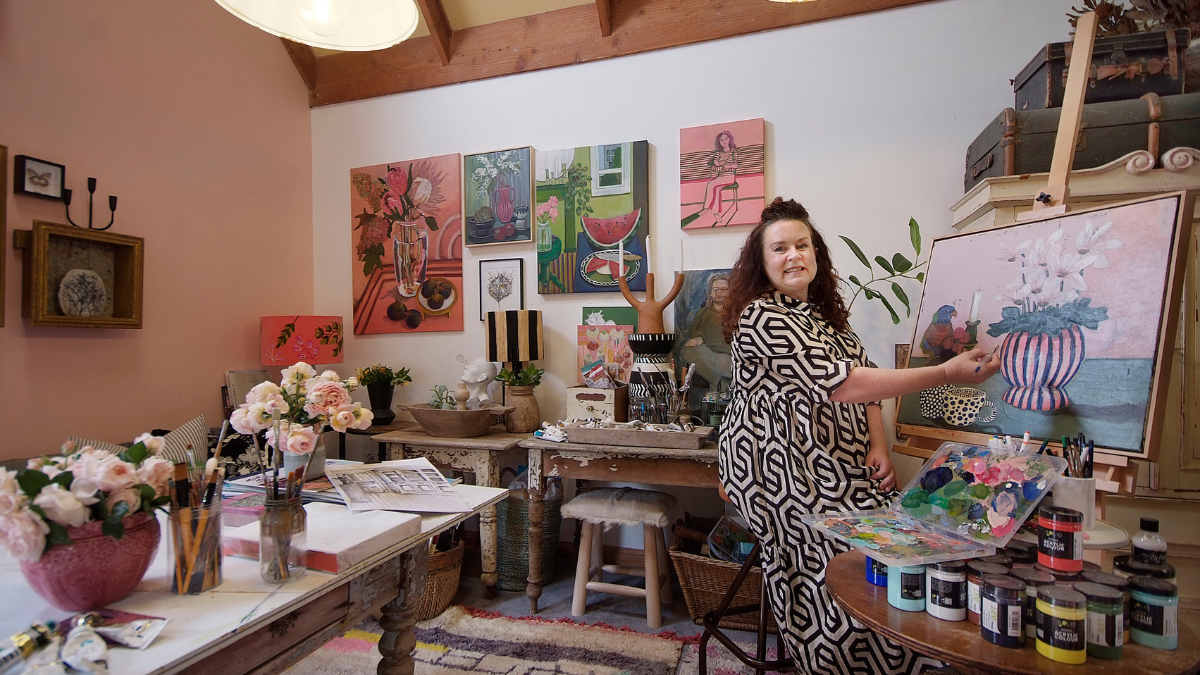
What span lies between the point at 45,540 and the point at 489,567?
198 centimetres

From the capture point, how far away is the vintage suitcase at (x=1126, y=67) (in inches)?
77.2

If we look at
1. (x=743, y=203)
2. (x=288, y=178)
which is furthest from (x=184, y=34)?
(x=743, y=203)

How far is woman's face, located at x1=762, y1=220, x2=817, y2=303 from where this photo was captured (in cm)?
174

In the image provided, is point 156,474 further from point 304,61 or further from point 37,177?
point 304,61

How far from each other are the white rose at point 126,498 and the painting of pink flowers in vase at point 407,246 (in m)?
2.39

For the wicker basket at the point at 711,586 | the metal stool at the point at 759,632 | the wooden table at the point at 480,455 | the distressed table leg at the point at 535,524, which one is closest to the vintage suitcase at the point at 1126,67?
the metal stool at the point at 759,632

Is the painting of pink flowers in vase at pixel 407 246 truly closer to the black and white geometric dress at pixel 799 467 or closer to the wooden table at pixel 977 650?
the black and white geometric dress at pixel 799 467

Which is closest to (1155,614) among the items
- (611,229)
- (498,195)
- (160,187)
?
(611,229)

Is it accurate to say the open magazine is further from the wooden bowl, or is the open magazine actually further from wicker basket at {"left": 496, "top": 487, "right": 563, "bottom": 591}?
wicker basket at {"left": 496, "top": 487, "right": 563, "bottom": 591}

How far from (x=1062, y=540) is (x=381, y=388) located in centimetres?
288

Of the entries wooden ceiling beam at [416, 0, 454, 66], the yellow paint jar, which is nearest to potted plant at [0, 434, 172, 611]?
the yellow paint jar

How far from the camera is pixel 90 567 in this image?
0.88 meters

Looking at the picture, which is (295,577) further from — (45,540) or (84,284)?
(84,284)

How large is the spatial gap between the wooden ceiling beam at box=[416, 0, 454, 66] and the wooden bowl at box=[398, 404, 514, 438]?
194 centimetres
